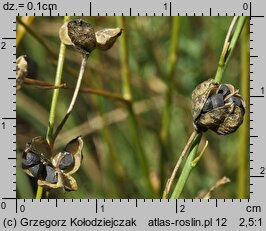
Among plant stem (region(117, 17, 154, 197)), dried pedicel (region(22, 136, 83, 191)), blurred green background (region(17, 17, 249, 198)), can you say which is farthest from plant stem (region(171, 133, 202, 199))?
blurred green background (region(17, 17, 249, 198))

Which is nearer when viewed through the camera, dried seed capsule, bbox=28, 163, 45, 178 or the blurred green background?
dried seed capsule, bbox=28, 163, 45, 178

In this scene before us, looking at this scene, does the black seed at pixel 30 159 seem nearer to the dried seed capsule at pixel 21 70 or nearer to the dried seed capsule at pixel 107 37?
the dried seed capsule at pixel 21 70

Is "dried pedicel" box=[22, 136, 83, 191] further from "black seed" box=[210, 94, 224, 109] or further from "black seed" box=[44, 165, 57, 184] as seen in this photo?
"black seed" box=[210, 94, 224, 109]

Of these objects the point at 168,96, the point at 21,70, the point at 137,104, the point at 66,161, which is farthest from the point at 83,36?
the point at 137,104

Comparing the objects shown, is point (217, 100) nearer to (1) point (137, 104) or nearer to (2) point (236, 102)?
(2) point (236, 102)

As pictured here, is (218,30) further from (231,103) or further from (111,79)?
(231,103)

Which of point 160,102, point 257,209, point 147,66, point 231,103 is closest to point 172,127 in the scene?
point 160,102

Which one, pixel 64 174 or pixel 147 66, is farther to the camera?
pixel 147 66
